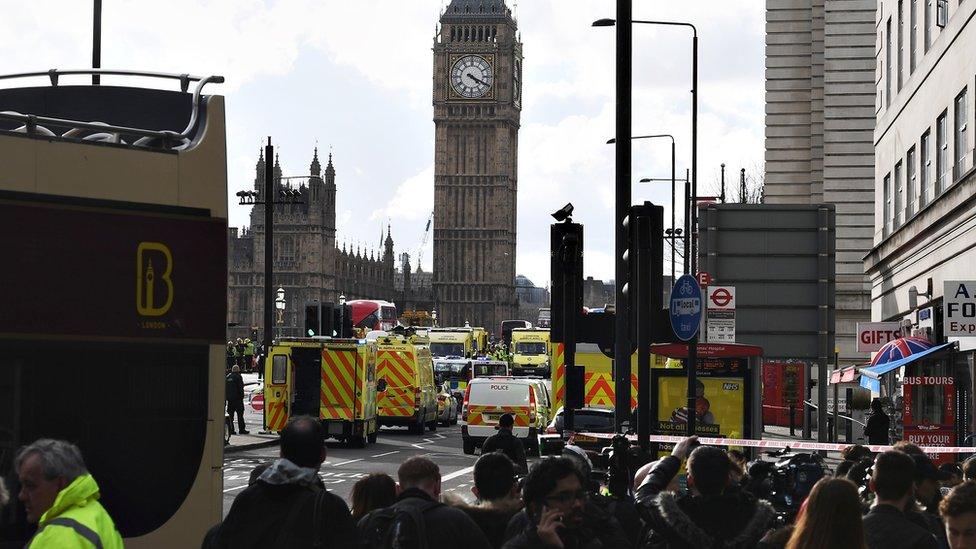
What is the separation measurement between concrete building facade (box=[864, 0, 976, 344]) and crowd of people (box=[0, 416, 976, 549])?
17390mm

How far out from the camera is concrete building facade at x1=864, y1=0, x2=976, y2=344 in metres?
26.1

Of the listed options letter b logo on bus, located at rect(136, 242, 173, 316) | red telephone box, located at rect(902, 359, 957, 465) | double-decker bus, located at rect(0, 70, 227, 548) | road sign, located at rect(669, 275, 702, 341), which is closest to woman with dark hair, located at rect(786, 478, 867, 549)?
double-decker bus, located at rect(0, 70, 227, 548)

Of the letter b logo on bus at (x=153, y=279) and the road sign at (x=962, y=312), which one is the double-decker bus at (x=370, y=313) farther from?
the letter b logo on bus at (x=153, y=279)

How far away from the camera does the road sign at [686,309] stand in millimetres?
14336

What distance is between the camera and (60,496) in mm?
6094

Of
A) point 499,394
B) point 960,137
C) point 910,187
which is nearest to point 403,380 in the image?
point 499,394

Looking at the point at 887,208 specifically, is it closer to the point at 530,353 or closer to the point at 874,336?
the point at 874,336

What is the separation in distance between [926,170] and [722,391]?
12.1 m

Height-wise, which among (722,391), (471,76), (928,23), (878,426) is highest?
(471,76)

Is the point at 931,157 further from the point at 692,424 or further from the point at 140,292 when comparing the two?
the point at 140,292

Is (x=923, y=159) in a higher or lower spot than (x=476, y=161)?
lower

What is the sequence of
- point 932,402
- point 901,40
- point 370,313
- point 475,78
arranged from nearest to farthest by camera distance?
point 932,402
point 901,40
point 370,313
point 475,78

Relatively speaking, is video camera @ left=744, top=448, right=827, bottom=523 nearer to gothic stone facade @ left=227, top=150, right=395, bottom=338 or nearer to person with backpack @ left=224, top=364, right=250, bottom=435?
person with backpack @ left=224, top=364, right=250, bottom=435

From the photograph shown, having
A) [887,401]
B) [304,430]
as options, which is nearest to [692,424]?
[304,430]
